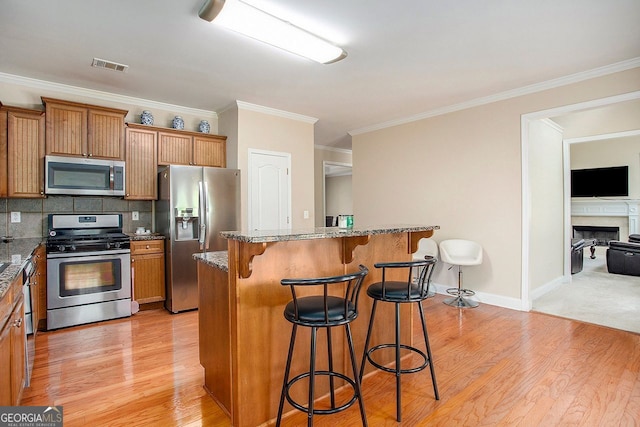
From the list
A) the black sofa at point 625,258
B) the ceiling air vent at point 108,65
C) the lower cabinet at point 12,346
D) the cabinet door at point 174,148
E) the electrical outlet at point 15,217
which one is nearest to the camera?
the lower cabinet at point 12,346

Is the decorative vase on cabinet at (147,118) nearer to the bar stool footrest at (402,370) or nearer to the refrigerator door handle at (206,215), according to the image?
the refrigerator door handle at (206,215)

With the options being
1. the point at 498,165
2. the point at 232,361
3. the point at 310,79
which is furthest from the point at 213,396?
the point at 498,165

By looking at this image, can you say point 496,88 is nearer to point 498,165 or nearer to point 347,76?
point 498,165

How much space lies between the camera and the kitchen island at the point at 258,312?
1.80m

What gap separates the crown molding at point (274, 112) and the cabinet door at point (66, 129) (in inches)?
68.5

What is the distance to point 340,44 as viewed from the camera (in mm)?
2824

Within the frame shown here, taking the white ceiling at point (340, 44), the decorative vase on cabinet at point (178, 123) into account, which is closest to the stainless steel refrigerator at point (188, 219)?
the decorative vase on cabinet at point (178, 123)

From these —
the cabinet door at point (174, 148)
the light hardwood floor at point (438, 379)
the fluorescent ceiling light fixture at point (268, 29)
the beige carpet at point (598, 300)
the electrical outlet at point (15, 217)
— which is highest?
the fluorescent ceiling light fixture at point (268, 29)

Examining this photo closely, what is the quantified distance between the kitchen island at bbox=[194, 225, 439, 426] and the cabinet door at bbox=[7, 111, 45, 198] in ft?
8.30

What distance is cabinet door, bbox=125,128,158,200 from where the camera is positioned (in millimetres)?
3990

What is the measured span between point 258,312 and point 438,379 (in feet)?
4.61

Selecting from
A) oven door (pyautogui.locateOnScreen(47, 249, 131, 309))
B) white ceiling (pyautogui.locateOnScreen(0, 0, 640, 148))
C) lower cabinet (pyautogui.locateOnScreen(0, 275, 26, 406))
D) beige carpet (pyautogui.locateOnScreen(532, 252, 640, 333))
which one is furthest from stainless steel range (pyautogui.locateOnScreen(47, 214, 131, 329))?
beige carpet (pyautogui.locateOnScreen(532, 252, 640, 333))

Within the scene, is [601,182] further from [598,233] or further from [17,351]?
[17,351]

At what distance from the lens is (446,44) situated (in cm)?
283
